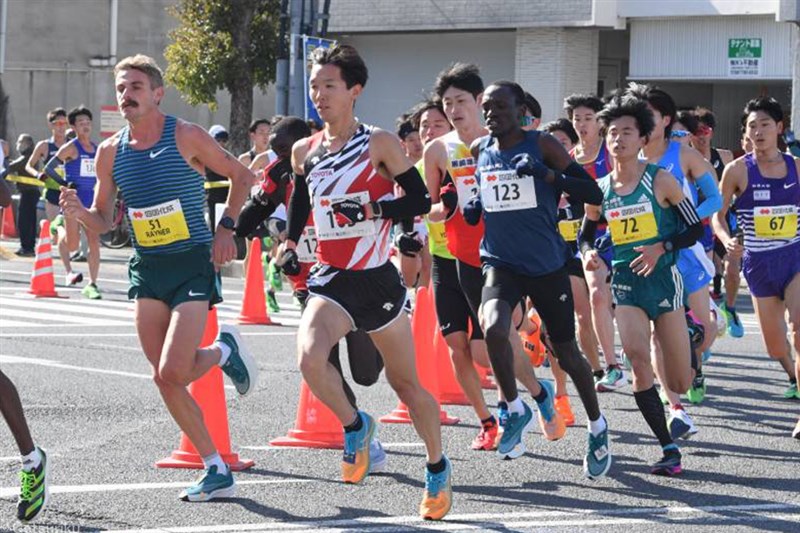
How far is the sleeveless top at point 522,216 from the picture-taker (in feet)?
29.6

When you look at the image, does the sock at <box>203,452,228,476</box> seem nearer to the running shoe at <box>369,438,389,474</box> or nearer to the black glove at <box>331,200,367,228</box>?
the running shoe at <box>369,438,389,474</box>

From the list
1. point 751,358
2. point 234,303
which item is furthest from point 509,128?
point 234,303

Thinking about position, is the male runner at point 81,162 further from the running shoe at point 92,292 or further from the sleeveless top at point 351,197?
the sleeveless top at point 351,197

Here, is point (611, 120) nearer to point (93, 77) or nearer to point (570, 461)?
point (570, 461)

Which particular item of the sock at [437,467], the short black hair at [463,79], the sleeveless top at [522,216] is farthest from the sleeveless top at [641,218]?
the sock at [437,467]

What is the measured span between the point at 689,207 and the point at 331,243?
2.39m

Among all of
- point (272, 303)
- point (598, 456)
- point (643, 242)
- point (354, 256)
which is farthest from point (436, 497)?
point (272, 303)

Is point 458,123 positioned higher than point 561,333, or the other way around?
point 458,123

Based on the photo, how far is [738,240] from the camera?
38.1ft

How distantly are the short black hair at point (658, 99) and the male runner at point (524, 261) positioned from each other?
1399mm

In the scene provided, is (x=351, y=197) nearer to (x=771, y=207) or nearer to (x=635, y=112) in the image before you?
(x=635, y=112)

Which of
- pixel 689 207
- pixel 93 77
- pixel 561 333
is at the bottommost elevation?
pixel 561 333

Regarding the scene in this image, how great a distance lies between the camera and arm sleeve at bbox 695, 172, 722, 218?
1058 centimetres

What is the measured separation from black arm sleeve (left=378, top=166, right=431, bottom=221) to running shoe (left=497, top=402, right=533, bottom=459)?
1474 mm
